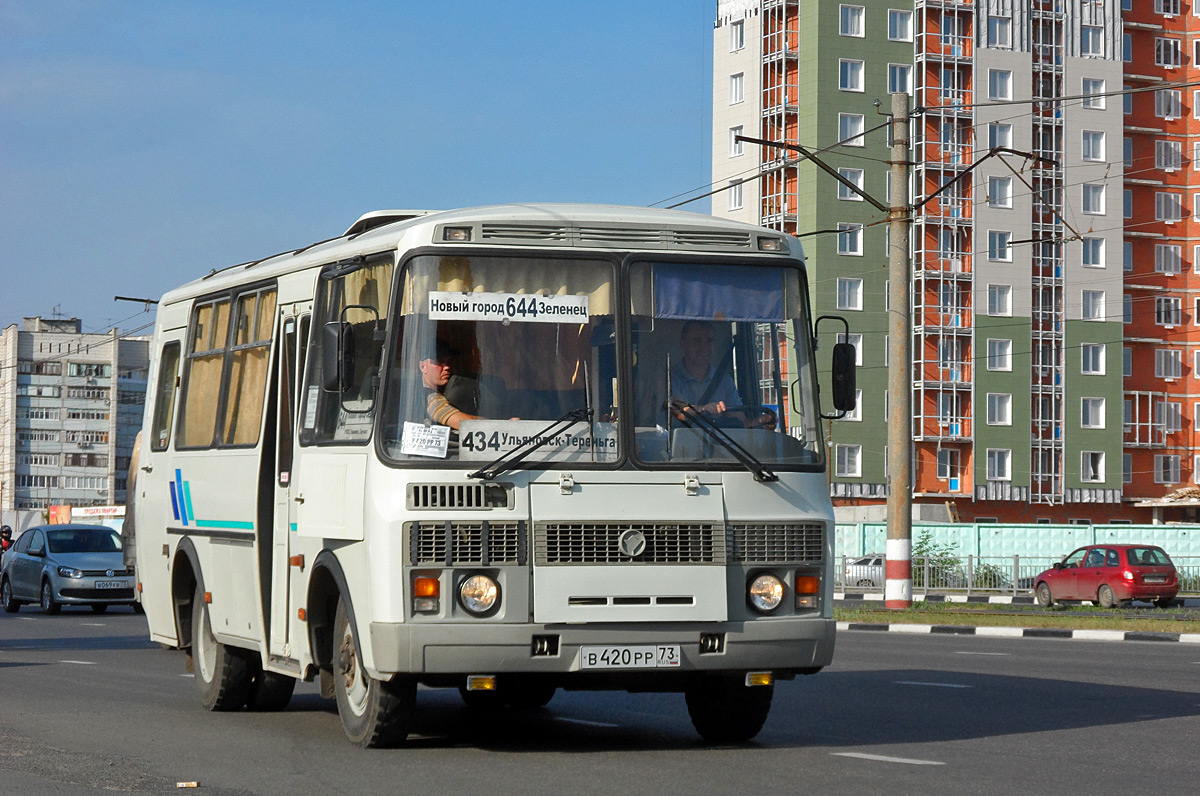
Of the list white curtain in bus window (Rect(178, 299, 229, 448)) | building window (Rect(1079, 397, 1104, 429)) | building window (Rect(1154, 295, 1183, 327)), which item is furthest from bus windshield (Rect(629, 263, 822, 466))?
building window (Rect(1154, 295, 1183, 327))

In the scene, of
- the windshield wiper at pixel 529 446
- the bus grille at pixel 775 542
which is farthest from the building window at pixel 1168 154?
the windshield wiper at pixel 529 446

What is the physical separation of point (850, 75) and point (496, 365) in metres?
74.7

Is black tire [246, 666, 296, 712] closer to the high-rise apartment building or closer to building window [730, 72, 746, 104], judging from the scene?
the high-rise apartment building

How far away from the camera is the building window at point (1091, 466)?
86.0m

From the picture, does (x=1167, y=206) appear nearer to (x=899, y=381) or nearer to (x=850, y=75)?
(x=850, y=75)

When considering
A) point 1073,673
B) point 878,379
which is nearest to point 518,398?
point 1073,673

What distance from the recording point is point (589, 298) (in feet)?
34.0

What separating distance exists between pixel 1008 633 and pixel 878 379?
188 feet

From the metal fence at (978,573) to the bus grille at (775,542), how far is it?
38315mm

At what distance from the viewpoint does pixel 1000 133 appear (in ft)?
277

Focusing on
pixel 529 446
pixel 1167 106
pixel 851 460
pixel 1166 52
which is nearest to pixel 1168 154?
pixel 1167 106

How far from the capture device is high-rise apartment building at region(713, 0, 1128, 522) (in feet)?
270

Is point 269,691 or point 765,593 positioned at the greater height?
point 765,593

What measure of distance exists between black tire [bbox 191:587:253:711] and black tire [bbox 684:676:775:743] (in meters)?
3.62
